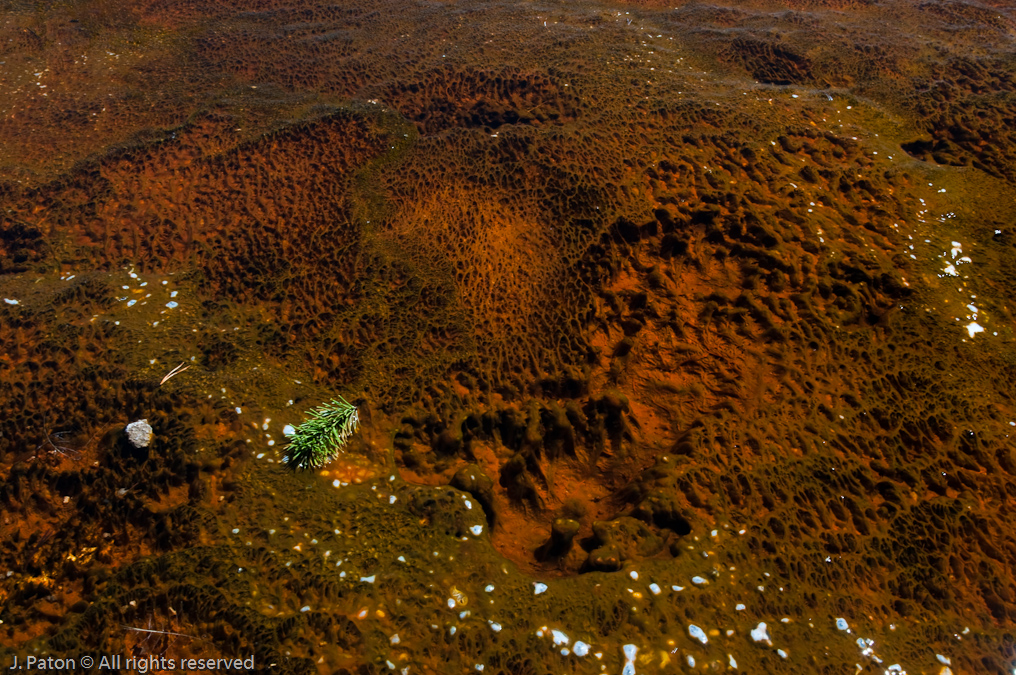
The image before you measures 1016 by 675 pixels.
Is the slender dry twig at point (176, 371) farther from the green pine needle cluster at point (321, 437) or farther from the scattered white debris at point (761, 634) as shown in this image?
the scattered white debris at point (761, 634)

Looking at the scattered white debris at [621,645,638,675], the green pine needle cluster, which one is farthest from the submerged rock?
the scattered white debris at [621,645,638,675]

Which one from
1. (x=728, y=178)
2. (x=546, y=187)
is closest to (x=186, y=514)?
(x=546, y=187)

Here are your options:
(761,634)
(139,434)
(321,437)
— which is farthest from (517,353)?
(139,434)

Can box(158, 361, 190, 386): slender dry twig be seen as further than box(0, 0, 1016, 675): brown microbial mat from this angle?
Yes

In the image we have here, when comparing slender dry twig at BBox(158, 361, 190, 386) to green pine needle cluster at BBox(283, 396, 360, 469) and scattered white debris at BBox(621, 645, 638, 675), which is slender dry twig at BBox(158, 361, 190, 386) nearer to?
green pine needle cluster at BBox(283, 396, 360, 469)

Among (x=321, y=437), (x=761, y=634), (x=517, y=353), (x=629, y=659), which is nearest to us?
(x=629, y=659)

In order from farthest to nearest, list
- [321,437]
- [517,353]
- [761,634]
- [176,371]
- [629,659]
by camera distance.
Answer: [517,353]
[176,371]
[321,437]
[761,634]
[629,659]

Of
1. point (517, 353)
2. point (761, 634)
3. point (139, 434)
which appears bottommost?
point (761, 634)

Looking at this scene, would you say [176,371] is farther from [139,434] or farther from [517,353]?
[517,353]
